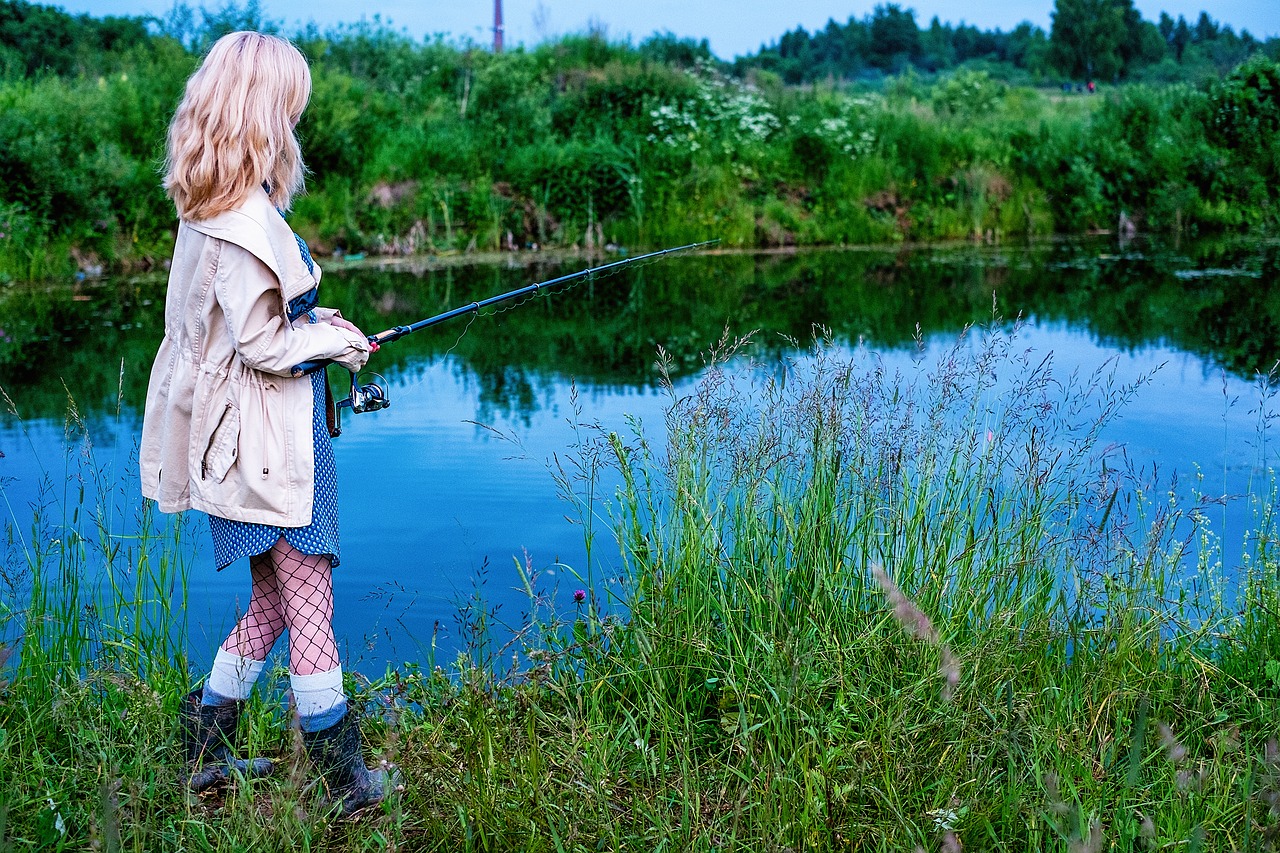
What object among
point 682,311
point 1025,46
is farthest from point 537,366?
point 1025,46

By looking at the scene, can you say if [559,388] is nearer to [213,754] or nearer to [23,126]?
[213,754]

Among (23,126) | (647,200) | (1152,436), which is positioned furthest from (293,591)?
(647,200)

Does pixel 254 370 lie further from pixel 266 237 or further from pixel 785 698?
pixel 785 698

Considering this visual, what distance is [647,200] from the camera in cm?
1480

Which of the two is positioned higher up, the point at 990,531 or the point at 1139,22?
the point at 1139,22

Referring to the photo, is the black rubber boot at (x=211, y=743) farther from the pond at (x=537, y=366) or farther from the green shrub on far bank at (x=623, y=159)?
the green shrub on far bank at (x=623, y=159)

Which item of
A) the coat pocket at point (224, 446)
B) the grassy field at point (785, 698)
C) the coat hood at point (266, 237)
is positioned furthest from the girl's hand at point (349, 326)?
the grassy field at point (785, 698)

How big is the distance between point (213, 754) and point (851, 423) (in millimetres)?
1834

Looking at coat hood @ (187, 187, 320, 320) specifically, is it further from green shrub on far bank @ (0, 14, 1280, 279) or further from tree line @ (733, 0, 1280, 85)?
tree line @ (733, 0, 1280, 85)

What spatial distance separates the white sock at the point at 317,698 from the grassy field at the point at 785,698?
0.14m

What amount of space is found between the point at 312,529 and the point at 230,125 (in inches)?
33.3

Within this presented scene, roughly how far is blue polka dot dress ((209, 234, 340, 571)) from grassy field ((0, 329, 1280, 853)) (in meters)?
0.44

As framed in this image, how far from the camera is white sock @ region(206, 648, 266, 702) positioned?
2.84 m

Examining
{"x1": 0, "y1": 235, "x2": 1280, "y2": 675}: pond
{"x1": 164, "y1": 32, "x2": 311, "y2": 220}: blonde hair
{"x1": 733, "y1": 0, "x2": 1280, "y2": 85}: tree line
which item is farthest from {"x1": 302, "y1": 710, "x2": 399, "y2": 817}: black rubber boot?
{"x1": 733, "y1": 0, "x2": 1280, "y2": 85}: tree line
